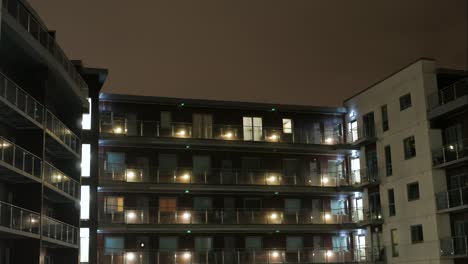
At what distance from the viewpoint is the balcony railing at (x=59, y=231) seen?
3500 centimetres

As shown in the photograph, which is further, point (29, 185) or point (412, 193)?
point (412, 193)

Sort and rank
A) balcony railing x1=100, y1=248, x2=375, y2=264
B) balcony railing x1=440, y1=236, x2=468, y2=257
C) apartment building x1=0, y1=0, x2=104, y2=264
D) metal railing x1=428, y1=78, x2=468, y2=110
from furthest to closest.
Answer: balcony railing x1=100, y1=248, x2=375, y2=264 → metal railing x1=428, y1=78, x2=468, y2=110 → balcony railing x1=440, y1=236, x2=468, y2=257 → apartment building x1=0, y1=0, x2=104, y2=264

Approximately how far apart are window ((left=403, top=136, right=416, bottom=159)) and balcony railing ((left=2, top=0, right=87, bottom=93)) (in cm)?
2193

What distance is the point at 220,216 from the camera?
1881 inches

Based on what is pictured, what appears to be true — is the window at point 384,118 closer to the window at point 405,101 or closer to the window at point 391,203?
the window at point 405,101

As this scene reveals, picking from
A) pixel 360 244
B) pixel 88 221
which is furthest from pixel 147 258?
pixel 360 244

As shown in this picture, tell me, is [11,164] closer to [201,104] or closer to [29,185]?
[29,185]

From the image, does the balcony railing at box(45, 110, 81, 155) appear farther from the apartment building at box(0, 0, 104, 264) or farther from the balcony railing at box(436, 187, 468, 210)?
the balcony railing at box(436, 187, 468, 210)

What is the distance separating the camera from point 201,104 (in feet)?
167

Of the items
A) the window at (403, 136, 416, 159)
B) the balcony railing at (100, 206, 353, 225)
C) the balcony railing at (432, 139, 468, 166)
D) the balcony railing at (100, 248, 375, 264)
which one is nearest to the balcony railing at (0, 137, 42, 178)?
the balcony railing at (100, 248, 375, 264)

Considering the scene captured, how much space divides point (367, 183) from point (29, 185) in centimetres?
2454

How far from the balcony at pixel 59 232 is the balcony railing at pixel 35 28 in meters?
8.53

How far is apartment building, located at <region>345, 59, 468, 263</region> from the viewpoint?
41.4 m

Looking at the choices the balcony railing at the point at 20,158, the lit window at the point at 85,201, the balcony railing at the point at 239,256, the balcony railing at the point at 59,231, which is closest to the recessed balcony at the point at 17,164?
the balcony railing at the point at 20,158
